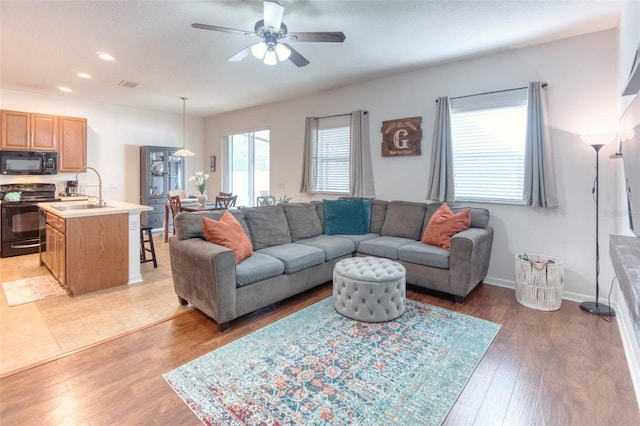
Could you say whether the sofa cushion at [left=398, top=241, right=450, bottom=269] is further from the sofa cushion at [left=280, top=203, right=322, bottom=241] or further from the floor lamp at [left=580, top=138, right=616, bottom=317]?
the floor lamp at [left=580, top=138, right=616, bottom=317]

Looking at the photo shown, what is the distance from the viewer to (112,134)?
6363mm

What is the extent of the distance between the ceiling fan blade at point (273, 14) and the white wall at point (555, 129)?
2.41 meters

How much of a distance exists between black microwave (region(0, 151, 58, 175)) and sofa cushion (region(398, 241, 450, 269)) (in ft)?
19.3

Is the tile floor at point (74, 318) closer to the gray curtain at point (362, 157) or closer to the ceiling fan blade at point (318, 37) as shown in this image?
→ the ceiling fan blade at point (318, 37)

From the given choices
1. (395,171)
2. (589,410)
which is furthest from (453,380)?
(395,171)

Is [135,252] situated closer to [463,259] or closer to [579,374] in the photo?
[463,259]

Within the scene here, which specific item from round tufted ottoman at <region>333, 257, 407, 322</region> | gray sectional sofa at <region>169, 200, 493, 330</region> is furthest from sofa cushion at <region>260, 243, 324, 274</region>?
round tufted ottoman at <region>333, 257, 407, 322</region>

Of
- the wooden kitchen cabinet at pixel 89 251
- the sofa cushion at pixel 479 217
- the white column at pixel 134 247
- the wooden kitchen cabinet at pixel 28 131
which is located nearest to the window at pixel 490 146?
the sofa cushion at pixel 479 217

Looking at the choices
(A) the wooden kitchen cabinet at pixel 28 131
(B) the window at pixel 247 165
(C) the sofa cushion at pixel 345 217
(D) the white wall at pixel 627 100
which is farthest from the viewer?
(B) the window at pixel 247 165

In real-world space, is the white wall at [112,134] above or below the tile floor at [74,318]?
above

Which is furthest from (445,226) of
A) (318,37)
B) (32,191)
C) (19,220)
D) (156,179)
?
(32,191)

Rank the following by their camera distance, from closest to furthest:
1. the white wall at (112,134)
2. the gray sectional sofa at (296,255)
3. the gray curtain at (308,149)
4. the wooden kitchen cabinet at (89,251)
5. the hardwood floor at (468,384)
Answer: the hardwood floor at (468,384)
the gray sectional sofa at (296,255)
the wooden kitchen cabinet at (89,251)
the gray curtain at (308,149)
the white wall at (112,134)

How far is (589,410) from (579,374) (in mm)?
380

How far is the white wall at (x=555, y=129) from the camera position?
10.3 feet
